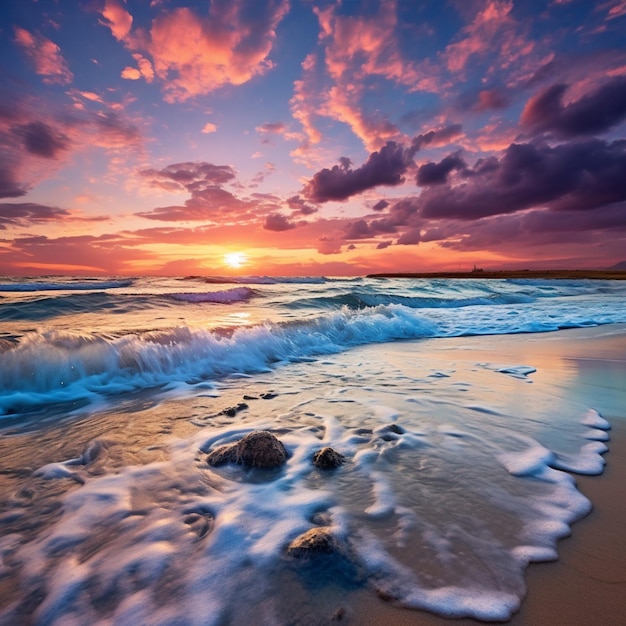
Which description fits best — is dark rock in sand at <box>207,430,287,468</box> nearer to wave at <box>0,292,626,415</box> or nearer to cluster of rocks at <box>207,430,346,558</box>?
cluster of rocks at <box>207,430,346,558</box>

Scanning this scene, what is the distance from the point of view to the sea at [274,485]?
1.69 meters

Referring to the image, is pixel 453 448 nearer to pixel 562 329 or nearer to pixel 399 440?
pixel 399 440

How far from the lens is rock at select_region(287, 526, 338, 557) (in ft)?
6.12

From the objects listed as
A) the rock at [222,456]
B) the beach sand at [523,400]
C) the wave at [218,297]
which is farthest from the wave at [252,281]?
the rock at [222,456]

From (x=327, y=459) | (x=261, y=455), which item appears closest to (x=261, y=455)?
(x=261, y=455)

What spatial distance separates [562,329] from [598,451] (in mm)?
9583

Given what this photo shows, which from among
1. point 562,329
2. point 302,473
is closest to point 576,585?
point 302,473

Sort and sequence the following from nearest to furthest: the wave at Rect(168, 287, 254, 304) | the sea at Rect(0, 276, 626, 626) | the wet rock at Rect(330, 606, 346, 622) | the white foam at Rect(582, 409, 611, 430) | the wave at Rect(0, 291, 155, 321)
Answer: the wet rock at Rect(330, 606, 346, 622), the sea at Rect(0, 276, 626, 626), the white foam at Rect(582, 409, 611, 430), the wave at Rect(0, 291, 155, 321), the wave at Rect(168, 287, 254, 304)

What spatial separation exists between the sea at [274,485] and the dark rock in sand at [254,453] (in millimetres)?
66

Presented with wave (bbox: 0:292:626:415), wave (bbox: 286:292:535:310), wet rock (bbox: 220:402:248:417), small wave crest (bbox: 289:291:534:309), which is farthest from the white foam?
small wave crest (bbox: 289:291:534:309)

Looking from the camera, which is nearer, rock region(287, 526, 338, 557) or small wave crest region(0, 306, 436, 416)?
rock region(287, 526, 338, 557)

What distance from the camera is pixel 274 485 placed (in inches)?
103

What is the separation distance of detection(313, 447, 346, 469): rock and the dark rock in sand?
28cm

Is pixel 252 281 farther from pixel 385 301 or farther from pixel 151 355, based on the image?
pixel 151 355
